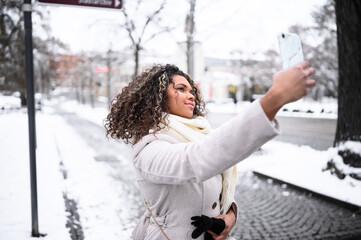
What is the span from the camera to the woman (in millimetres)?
975

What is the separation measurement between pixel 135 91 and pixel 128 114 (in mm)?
Answer: 141

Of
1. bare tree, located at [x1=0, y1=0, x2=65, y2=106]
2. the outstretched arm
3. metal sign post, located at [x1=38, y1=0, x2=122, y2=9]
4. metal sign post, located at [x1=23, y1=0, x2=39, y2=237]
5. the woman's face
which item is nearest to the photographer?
the outstretched arm

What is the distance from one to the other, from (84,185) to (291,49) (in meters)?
6.09

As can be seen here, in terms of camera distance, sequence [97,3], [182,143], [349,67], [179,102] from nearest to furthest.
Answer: [182,143]
[179,102]
[97,3]
[349,67]

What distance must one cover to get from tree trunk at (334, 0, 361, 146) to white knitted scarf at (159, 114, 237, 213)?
16.3 feet

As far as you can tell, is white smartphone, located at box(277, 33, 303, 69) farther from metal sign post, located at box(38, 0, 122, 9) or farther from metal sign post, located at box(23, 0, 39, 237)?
metal sign post, located at box(23, 0, 39, 237)

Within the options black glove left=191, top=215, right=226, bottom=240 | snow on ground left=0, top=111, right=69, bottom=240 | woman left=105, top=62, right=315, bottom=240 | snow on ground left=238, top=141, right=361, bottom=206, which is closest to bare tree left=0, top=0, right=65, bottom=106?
snow on ground left=0, top=111, right=69, bottom=240

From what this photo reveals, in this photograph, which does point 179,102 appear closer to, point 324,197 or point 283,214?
point 283,214

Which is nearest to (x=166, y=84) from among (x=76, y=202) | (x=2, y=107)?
(x=76, y=202)

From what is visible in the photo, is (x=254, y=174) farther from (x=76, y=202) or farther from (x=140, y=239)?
(x=140, y=239)

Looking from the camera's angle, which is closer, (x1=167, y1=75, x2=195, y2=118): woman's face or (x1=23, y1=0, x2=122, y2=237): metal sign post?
(x1=167, y1=75, x2=195, y2=118): woman's face

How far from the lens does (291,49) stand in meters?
1.04

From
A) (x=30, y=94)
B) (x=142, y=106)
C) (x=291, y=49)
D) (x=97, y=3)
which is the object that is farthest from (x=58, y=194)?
(x=291, y=49)

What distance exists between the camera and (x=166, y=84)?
1654 millimetres
